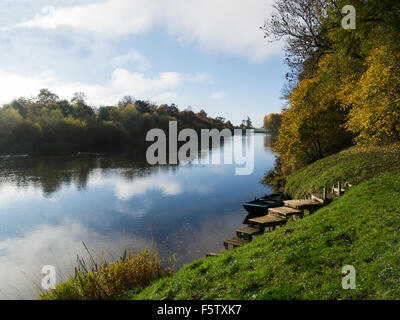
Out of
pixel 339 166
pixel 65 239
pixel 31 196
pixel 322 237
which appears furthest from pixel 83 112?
pixel 322 237

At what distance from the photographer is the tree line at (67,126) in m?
62.6

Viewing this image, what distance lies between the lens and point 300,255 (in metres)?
6.98

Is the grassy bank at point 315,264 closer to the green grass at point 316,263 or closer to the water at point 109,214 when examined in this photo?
the green grass at point 316,263

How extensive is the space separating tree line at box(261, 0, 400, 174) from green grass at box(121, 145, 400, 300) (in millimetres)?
4842

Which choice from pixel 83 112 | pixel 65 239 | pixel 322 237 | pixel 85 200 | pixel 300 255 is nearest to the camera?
pixel 300 255

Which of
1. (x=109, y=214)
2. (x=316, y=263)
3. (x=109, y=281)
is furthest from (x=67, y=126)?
(x=316, y=263)

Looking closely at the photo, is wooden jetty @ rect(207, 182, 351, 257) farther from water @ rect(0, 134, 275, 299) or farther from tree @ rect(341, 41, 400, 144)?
tree @ rect(341, 41, 400, 144)

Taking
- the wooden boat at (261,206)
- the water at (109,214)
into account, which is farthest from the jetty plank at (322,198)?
the water at (109,214)

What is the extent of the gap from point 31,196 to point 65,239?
12.6 m

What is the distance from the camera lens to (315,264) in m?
6.44

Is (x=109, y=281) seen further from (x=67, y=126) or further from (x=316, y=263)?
(x=67, y=126)

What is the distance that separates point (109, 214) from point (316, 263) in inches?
710

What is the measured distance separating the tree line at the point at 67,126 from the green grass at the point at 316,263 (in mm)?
67734
